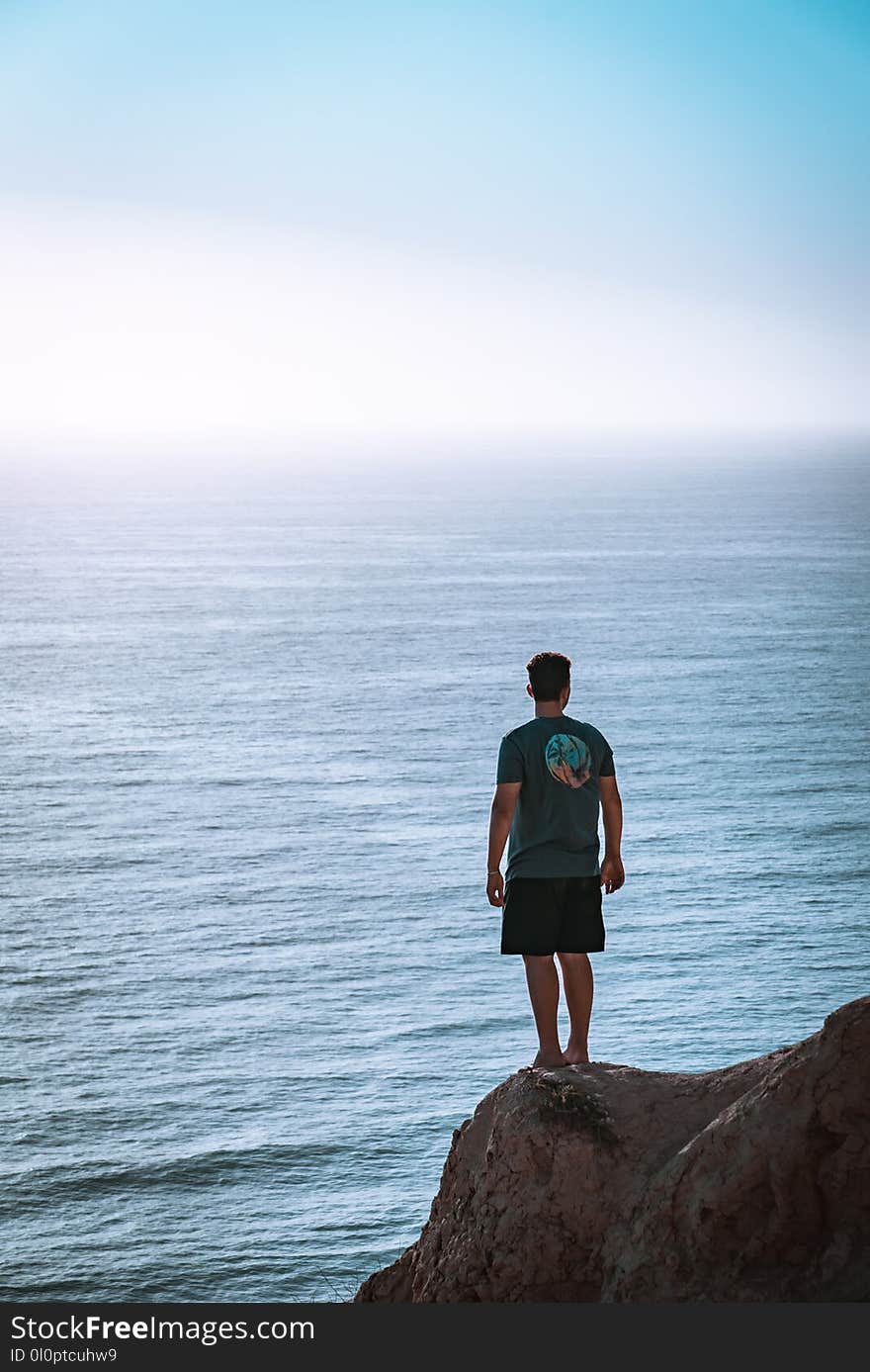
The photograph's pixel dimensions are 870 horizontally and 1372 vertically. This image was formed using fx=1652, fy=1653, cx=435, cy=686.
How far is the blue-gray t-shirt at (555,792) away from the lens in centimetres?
1170

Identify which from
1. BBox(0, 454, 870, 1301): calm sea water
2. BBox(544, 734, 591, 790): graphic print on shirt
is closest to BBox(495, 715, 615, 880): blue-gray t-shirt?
BBox(544, 734, 591, 790): graphic print on shirt

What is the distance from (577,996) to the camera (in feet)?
41.3

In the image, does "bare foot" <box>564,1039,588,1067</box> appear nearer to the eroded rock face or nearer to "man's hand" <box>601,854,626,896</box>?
the eroded rock face

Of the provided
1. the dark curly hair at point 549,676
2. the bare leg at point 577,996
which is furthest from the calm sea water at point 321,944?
the dark curly hair at point 549,676

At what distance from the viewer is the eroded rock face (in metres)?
10.7

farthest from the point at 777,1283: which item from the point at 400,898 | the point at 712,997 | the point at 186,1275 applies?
the point at 400,898

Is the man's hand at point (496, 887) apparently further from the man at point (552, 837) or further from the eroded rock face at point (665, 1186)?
the eroded rock face at point (665, 1186)

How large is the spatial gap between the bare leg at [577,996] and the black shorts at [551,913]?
18 centimetres

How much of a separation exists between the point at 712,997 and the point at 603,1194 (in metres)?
93.5

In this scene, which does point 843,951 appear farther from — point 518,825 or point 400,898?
point 518,825

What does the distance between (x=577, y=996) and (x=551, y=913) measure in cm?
88

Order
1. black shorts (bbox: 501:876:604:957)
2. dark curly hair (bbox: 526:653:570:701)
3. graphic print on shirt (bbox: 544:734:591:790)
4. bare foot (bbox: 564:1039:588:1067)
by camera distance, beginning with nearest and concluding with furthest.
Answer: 1. graphic print on shirt (bbox: 544:734:591:790)
2. dark curly hair (bbox: 526:653:570:701)
3. black shorts (bbox: 501:876:604:957)
4. bare foot (bbox: 564:1039:588:1067)

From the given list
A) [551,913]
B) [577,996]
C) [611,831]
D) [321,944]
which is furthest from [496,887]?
[321,944]

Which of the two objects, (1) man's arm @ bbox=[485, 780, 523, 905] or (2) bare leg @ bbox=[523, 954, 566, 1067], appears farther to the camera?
(2) bare leg @ bbox=[523, 954, 566, 1067]
